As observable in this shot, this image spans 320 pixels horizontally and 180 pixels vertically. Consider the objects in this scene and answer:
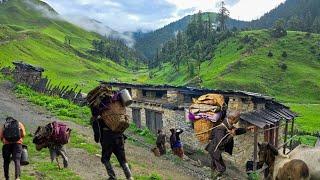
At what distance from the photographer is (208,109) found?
11.1 meters

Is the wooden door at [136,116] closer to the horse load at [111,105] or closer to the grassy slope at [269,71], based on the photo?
the horse load at [111,105]

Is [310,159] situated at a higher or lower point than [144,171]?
higher

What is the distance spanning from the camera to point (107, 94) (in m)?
10.5

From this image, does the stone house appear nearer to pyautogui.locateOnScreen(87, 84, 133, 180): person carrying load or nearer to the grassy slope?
pyautogui.locateOnScreen(87, 84, 133, 180): person carrying load

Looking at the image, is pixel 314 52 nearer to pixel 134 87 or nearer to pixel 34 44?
pixel 34 44

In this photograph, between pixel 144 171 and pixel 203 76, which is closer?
pixel 144 171

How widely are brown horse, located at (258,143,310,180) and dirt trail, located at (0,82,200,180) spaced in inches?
214

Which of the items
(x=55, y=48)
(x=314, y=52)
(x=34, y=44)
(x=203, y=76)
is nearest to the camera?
(x=203, y=76)

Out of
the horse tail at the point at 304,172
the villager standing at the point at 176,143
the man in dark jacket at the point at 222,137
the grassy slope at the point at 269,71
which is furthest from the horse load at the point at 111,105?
the grassy slope at the point at 269,71

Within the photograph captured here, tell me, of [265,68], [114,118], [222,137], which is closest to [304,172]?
[222,137]

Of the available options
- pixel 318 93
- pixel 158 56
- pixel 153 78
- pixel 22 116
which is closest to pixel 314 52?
pixel 318 93

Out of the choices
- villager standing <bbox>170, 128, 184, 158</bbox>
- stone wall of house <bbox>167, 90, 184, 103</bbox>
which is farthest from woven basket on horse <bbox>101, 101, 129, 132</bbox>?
stone wall of house <bbox>167, 90, 184, 103</bbox>

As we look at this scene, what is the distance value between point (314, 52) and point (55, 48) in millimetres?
63806

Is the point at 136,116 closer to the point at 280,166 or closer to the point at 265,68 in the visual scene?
the point at 280,166
